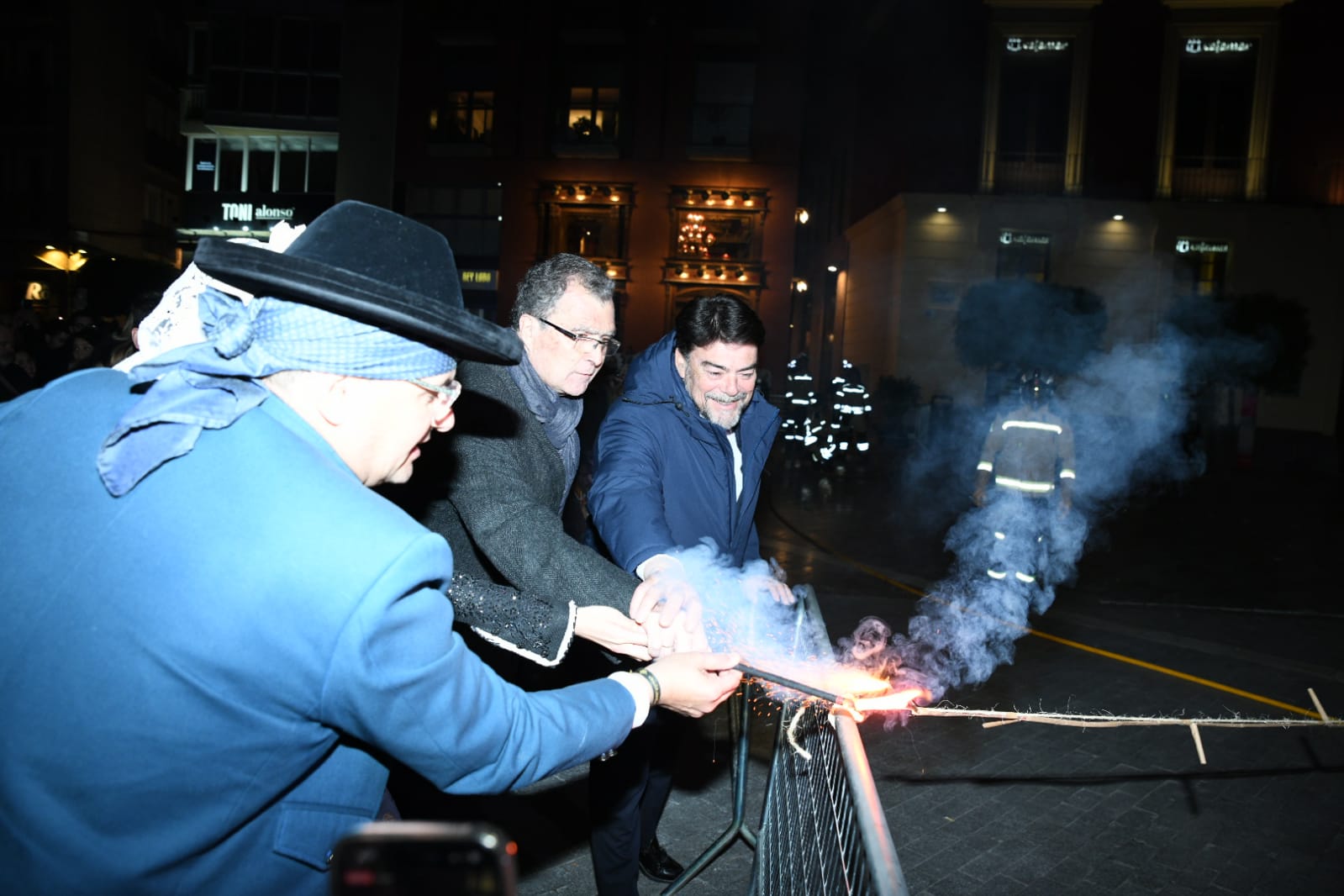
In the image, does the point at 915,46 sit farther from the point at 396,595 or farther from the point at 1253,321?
the point at 396,595

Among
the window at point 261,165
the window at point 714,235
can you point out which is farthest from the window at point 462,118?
the window at point 714,235

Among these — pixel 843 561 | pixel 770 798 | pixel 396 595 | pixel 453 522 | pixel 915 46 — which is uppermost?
pixel 915 46

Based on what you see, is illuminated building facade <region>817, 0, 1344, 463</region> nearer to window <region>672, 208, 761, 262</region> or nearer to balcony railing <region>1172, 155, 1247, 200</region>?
balcony railing <region>1172, 155, 1247, 200</region>

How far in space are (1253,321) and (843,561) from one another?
17.8m

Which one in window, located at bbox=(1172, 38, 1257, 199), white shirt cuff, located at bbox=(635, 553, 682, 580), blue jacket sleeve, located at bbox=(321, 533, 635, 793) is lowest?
white shirt cuff, located at bbox=(635, 553, 682, 580)

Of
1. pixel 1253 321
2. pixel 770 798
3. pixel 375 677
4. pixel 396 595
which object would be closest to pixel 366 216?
pixel 396 595

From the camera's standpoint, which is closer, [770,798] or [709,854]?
[770,798]

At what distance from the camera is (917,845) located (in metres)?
4.21

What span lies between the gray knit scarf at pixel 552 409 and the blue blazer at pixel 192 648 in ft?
Result: 5.34

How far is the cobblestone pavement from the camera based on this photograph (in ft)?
13.3

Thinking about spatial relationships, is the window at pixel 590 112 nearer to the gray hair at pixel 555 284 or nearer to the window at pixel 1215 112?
the window at pixel 1215 112

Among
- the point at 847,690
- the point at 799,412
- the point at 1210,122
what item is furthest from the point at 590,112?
the point at 847,690

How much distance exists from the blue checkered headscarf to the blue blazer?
1.4 inches

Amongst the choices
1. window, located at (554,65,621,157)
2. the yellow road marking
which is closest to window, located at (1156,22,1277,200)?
window, located at (554,65,621,157)
